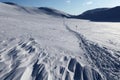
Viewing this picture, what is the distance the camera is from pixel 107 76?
7.72 metres

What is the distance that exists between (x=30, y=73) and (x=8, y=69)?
1106 mm

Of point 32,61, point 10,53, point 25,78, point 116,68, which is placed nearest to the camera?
point 25,78

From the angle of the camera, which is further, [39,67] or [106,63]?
[106,63]

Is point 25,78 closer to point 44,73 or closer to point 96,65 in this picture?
point 44,73

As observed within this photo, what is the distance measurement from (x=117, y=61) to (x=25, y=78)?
4.91 meters

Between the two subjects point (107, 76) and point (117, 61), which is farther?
point (117, 61)

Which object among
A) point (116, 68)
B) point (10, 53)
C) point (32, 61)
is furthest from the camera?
point (10, 53)

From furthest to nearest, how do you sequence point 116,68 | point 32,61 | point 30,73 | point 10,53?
point 10,53, point 32,61, point 116,68, point 30,73

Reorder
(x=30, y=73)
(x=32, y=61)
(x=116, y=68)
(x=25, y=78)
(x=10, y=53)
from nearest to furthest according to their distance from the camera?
(x=25, y=78) < (x=30, y=73) < (x=116, y=68) < (x=32, y=61) < (x=10, y=53)

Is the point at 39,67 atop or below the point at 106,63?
atop

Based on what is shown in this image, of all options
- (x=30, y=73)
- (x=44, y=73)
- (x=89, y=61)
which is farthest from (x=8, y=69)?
(x=89, y=61)

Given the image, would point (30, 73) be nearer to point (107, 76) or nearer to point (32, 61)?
point (32, 61)

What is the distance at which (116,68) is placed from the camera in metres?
8.78

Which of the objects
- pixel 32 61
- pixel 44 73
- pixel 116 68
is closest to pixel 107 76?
pixel 116 68
